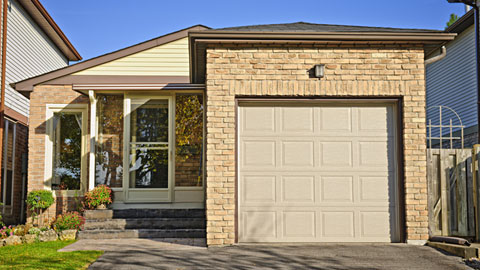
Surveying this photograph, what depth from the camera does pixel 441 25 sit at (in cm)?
2822

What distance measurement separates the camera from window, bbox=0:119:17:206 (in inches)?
531

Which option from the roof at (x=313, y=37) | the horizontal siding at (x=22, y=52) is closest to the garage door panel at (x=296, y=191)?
the roof at (x=313, y=37)

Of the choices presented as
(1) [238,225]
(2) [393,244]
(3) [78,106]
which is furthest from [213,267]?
(3) [78,106]

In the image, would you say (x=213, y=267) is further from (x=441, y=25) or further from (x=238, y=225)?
(x=441, y=25)

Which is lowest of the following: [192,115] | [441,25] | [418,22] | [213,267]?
[213,267]

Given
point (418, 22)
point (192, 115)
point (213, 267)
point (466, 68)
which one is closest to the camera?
point (213, 267)

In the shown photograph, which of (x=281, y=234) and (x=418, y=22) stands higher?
(x=418, y=22)

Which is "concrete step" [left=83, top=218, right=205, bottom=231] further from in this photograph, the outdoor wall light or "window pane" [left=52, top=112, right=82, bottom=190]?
the outdoor wall light

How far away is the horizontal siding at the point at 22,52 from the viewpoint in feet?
48.3

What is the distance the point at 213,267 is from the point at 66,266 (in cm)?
190

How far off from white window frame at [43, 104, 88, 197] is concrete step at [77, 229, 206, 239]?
2.44 meters

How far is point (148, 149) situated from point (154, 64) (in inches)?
93.9

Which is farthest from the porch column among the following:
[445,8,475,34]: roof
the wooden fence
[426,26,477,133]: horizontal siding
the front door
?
[426,26,477,133]: horizontal siding

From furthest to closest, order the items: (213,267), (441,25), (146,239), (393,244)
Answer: (441,25), (146,239), (393,244), (213,267)
